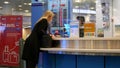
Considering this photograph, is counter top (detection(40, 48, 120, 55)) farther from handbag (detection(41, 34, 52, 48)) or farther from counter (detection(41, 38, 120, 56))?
handbag (detection(41, 34, 52, 48))

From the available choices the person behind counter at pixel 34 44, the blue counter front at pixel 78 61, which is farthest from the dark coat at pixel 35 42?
the blue counter front at pixel 78 61

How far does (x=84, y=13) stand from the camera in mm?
9836

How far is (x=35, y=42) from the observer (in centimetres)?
441

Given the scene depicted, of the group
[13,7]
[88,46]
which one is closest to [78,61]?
[88,46]

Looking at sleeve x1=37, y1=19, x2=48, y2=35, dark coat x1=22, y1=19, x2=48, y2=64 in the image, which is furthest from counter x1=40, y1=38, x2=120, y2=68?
sleeve x1=37, y1=19, x2=48, y2=35

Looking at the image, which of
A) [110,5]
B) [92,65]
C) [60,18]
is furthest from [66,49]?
[110,5]

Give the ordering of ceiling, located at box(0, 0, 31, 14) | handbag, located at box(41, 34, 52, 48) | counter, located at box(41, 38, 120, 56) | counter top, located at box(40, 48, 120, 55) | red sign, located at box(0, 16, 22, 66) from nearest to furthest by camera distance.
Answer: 1. counter top, located at box(40, 48, 120, 55)
2. counter, located at box(41, 38, 120, 56)
3. handbag, located at box(41, 34, 52, 48)
4. red sign, located at box(0, 16, 22, 66)
5. ceiling, located at box(0, 0, 31, 14)

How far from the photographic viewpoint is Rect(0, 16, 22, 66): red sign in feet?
23.3

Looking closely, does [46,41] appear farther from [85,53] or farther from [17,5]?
[17,5]

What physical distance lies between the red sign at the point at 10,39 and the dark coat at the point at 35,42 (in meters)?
2.66

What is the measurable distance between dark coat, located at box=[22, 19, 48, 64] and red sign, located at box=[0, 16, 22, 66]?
2659mm

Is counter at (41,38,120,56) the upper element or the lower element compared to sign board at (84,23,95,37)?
lower

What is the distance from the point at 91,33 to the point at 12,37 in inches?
130

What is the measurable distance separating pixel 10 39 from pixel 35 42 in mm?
2999
